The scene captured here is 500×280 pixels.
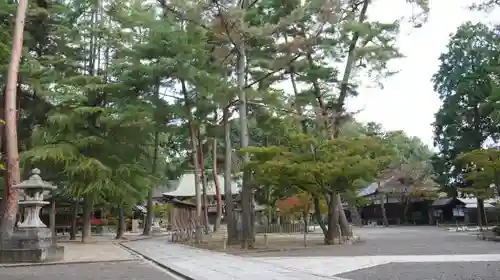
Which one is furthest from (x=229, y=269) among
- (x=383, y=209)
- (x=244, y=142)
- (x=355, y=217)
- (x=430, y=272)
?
(x=355, y=217)

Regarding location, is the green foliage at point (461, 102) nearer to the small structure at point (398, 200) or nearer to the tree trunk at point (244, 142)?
the small structure at point (398, 200)

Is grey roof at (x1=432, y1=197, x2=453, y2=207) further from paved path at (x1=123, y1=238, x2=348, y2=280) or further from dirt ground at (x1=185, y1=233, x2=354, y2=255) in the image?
paved path at (x1=123, y1=238, x2=348, y2=280)

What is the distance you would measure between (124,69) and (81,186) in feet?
20.5

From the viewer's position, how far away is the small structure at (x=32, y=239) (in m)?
15.2

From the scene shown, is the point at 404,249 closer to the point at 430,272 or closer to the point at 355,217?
the point at 430,272

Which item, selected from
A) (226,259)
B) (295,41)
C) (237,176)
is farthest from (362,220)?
(226,259)

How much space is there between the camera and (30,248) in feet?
50.5

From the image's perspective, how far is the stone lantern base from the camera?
15141mm

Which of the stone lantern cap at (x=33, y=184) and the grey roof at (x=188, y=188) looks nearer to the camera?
the stone lantern cap at (x=33, y=184)

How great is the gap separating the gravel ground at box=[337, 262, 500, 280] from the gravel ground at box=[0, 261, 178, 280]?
443 centimetres

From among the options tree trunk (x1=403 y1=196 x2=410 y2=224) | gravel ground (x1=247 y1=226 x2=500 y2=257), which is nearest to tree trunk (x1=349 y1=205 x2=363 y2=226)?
tree trunk (x1=403 y1=196 x2=410 y2=224)

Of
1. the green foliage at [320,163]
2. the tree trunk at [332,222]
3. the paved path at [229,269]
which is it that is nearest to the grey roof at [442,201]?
the tree trunk at [332,222]

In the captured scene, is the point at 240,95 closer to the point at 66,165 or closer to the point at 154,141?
the point at 66,165

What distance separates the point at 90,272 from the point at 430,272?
8.17 meters
